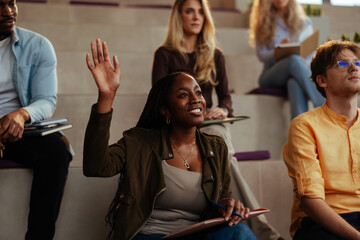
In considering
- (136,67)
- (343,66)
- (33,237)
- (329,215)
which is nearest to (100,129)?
(33,237)

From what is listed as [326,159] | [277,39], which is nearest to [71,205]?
[326,159]

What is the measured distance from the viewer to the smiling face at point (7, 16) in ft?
7.39

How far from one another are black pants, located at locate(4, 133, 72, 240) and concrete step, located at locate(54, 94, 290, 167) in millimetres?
830

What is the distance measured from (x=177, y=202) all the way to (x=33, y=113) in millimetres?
795

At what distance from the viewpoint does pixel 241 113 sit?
10.9 feet

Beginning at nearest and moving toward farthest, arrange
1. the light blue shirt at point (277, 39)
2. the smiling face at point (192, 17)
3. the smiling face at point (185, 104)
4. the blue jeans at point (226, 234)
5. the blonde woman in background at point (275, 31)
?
the blue jeans at point (226, 234), the smiling face at point (185, 104), the smiling face at point (192, 17), the blonde woman in background at point (275, 31), the light blue shirt at point (277, 39)

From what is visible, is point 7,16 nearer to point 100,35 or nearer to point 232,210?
point 232,210

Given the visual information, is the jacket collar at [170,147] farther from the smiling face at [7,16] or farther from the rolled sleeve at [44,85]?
the smiling face at [7,16]

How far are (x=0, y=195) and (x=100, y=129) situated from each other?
3.13ft

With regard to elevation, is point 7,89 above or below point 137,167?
above

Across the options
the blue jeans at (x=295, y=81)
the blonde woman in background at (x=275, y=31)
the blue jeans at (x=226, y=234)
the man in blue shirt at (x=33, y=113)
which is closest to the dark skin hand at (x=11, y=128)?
the man in blue shirt at (x=33, y=113)

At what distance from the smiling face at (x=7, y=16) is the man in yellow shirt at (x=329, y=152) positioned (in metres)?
1.37

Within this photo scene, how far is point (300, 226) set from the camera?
192cm

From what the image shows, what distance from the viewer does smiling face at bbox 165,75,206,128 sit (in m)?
1.83
